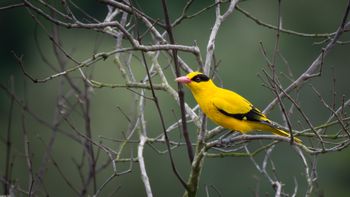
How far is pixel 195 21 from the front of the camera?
24.8 metres

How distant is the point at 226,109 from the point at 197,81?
328 mm

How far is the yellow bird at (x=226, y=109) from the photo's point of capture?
621 centimetres

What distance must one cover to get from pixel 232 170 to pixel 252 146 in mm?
1704

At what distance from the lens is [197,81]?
630cm

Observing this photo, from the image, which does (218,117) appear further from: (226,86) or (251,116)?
(226,86)

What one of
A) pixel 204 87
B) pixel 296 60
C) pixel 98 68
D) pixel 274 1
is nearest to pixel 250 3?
pixel 274 1

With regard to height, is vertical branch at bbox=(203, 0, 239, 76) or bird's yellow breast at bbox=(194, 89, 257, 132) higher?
vertical branch at bbox=(203, 0, 239, 76)

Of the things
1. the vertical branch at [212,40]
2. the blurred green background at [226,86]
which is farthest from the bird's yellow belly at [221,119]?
the blurred green background at [226,86]

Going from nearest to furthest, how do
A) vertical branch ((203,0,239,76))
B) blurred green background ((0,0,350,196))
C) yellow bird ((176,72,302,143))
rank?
vertical branch ((203,0,239,76))
yellow bird ((176,72,302,143))
blurred green background ((0,0,350,196))

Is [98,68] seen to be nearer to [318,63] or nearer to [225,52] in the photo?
[225,52]

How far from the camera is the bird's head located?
608cm

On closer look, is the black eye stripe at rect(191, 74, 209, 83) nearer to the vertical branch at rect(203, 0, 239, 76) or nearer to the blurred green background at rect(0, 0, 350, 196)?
the vertical branch at rect(203, 0, 239, 76)

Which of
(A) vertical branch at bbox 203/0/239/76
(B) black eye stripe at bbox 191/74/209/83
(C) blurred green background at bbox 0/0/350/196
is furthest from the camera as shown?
(C) blurred green background at bbox 0/0/350/196

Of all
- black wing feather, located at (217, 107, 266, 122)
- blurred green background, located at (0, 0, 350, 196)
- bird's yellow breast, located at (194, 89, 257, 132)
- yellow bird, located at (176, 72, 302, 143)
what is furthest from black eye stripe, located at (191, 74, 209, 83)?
blurred green background, located at (0, 0, 350, 196)
